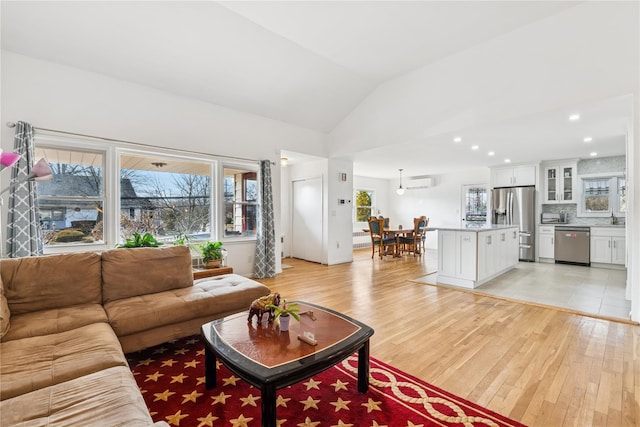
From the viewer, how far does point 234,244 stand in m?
4.97

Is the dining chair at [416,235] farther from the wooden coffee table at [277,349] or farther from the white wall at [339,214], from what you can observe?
the wooden coffee table at [277,349]

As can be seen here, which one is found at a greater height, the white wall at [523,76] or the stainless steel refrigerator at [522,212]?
the white wall at [523,76]

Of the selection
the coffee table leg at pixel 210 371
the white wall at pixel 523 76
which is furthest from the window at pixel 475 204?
the coffee table leg at pixel 210 371

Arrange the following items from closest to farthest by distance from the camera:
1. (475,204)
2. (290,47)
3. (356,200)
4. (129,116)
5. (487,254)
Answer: (129,116)
(290,47)
(487,254)
(475,204)
(356,200)

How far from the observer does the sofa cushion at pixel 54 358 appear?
1.29m

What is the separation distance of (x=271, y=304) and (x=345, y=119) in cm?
487

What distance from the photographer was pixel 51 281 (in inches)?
86.2

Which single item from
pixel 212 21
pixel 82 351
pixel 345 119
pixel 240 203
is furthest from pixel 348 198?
pixel 82 351

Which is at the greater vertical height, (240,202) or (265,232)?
(240,202)

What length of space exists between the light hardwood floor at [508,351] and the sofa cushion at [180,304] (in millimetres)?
1205

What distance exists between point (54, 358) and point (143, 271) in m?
1.16

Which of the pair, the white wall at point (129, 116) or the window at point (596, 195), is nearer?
the white wall at point (129, 116)

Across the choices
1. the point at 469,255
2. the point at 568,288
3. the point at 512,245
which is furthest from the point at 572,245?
the point at 469,255

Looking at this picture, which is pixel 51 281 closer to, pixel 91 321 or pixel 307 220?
pixel 91 321
